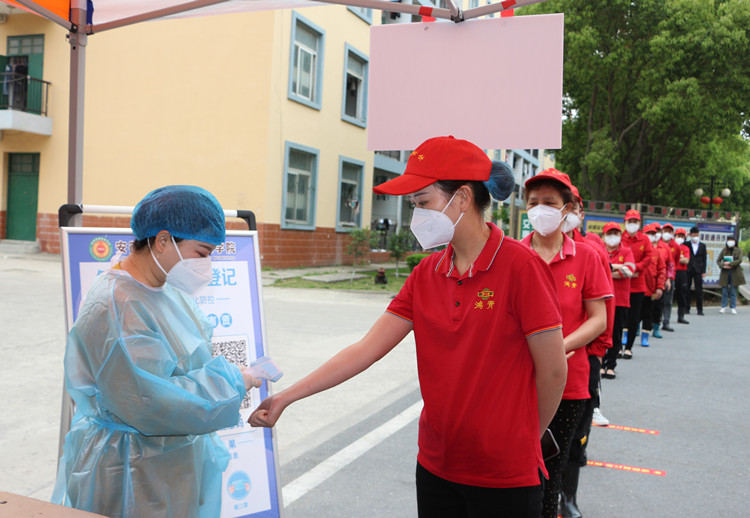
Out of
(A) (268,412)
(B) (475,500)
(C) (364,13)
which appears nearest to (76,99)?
(A) (268,412)

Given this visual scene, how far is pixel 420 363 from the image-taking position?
7.43ft

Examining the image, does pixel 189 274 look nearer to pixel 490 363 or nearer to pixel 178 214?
pixel 178 214

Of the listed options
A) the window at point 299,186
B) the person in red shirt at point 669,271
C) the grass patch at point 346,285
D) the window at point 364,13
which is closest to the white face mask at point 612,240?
the person in red shirt at point 669,271

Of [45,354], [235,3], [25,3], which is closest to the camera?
[25,3]

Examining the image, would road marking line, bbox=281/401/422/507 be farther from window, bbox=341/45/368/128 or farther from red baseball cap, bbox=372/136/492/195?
window, bbox=341/45/368/128

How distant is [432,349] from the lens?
220cm

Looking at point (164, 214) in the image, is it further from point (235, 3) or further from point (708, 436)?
point (708, 436)

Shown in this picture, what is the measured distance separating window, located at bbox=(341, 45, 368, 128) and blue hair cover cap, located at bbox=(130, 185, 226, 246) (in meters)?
20.4

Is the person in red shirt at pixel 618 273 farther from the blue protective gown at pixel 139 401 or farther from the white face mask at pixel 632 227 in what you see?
the blue protective gown at pixel 139 401

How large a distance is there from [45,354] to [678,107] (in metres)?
18.2

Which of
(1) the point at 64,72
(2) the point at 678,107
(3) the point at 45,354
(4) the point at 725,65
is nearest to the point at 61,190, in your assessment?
(1) the point at 64,72

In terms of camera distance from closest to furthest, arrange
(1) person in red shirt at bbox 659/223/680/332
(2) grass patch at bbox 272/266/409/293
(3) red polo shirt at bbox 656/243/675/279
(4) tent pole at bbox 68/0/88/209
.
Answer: (4) tent pole at bbox 68/0/88/209 < (3) red polo shirt at bbox 656/243/675/279 < (1) person in red shirt at bbox 659/223/680/332 < (2) grass patch at bbox 272/266/409/293

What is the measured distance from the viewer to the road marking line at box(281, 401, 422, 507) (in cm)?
432

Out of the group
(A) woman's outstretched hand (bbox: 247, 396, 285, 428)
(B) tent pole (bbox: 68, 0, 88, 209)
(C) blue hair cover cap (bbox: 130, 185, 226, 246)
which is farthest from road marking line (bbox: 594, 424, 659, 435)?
(C) blue hair cover cap (bbox: 130, 185, 226, 246)
